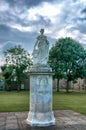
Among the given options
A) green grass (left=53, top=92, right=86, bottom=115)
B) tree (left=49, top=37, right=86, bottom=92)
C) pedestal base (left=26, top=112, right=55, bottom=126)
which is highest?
tree (left=49, top=37, right=86, bottom=92)

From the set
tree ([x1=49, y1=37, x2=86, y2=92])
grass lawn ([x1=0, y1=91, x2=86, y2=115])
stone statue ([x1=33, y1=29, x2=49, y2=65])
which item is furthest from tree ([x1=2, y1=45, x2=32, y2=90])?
stone statue ([x1=33, y1=29, x2=49, y2=65])

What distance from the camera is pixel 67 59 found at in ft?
96.1

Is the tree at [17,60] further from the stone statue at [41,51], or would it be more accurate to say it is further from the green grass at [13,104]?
the stone statue at [41,51]

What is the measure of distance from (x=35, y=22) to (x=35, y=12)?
37.0 inches

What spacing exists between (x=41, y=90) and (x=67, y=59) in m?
21.7

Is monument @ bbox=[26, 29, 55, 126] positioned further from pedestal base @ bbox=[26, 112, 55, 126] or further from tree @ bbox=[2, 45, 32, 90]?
tree @ bbox=[2, 45, 32, 90]

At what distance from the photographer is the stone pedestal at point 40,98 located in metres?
7.79

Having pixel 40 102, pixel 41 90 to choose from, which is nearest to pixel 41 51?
pixel 41 90

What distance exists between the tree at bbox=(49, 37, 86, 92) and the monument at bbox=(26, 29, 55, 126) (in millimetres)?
20657

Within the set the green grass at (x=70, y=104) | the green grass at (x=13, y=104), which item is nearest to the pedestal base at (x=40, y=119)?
the green grass at (x=70, y=104)

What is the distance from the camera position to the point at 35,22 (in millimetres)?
12195

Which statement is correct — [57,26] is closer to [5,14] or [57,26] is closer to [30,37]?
[30,37]

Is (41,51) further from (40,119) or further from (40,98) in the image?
(40,119)

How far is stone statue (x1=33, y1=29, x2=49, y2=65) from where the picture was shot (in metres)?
7.91
